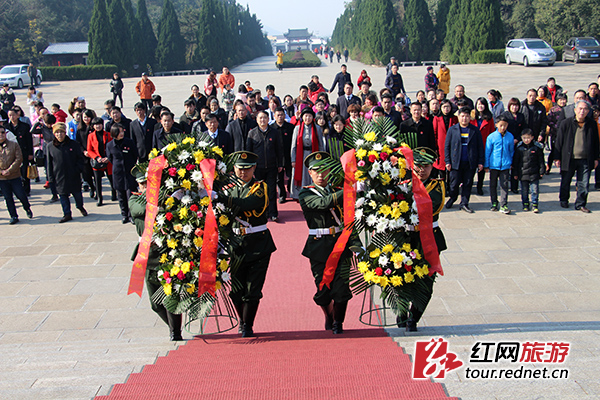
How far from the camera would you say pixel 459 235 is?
8.14 meters

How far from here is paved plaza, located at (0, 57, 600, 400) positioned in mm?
3695

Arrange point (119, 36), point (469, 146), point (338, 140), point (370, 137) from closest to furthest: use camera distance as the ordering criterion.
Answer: point (370, 137)
point (338, 140)
point (469, 146)
point (119, 36)

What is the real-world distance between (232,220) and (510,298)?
A: 3.39 m

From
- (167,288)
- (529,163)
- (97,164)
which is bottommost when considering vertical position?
(167,288)

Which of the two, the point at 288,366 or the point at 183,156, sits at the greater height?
the point at 183,156

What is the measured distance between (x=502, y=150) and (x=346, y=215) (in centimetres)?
543

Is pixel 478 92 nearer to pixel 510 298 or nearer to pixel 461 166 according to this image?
pixel 461 166

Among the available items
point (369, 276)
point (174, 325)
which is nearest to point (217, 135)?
point (174, 325)

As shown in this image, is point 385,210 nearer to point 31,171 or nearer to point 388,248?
point 388,248

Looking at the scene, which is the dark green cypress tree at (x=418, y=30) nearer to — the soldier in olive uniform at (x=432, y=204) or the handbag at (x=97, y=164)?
the handbag at (x=97, y=164)

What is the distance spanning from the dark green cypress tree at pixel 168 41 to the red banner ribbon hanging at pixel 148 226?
4419 centimetres

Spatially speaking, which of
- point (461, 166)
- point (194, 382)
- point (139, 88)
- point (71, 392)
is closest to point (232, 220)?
point (194, 382)

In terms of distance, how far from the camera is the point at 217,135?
9031 millimetres

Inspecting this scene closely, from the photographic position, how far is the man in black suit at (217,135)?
8805 mm
